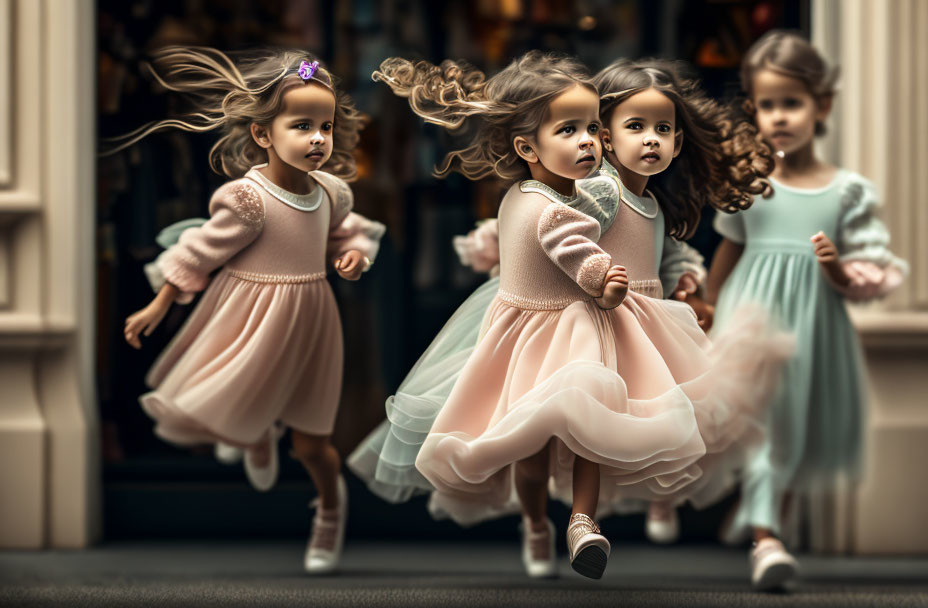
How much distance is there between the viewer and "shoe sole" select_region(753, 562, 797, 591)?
3.12 meters

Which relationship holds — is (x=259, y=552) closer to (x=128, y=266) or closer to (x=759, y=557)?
(x=128, y=266)

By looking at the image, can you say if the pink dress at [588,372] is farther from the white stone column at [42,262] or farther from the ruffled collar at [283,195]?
the white stone column at [42,262]

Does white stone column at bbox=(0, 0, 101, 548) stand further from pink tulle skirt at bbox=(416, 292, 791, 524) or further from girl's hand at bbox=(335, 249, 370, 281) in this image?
pink tulle skirt at bbox=(416, 292, 791, 524)

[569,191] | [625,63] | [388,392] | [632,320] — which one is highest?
[625,63]

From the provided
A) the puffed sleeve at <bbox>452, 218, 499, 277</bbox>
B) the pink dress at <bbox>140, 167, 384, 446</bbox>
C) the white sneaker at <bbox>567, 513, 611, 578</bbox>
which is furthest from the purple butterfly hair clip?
the white sneaker at <bbox>567, 513, 611, 578</bbox>

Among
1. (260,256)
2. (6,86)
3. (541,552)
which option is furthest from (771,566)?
(6,86)

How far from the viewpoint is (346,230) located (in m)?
2.78

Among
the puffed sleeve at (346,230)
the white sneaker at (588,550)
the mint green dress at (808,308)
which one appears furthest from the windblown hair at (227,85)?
the mint green dress at (808,308)

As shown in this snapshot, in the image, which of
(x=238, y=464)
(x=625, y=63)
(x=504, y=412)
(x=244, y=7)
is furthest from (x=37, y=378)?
(x=625, y=63)

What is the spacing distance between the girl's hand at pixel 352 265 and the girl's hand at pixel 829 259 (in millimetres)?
1139

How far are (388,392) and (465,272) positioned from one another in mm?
531

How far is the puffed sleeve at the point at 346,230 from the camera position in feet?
9.03

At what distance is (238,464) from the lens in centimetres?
394

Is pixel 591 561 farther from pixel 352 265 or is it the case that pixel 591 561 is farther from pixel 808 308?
pixel 808 308
